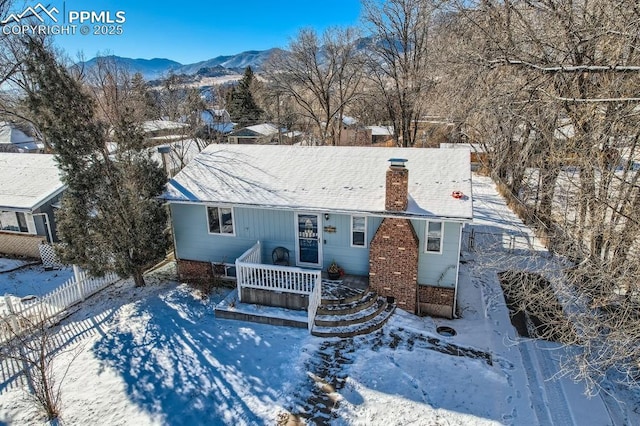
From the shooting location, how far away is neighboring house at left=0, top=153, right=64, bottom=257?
15.6m

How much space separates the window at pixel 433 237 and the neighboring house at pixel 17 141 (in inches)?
1622

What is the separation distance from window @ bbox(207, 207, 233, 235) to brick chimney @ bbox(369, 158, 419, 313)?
4.90 meters

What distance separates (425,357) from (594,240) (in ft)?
18.1

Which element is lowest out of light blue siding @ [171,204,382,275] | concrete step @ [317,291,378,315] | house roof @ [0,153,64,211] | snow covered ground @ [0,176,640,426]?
snow covered ground @ [0,176,640,426]

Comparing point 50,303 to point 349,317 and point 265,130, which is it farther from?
point 265,130

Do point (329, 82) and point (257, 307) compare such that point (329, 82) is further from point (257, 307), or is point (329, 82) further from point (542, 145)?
point (257, 307)

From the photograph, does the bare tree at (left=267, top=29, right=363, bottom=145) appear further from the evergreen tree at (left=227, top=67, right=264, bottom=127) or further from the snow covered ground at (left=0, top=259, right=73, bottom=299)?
the snow covered ground at (left=0, top=259, right=73, bottom=299)

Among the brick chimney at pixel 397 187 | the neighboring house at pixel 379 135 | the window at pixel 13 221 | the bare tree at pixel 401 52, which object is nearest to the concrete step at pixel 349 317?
the brick chimney at pixel 397 187

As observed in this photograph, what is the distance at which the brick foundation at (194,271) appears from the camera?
13.1m

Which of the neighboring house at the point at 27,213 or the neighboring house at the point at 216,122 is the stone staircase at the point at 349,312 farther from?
the neighboring house at the point at 216,122

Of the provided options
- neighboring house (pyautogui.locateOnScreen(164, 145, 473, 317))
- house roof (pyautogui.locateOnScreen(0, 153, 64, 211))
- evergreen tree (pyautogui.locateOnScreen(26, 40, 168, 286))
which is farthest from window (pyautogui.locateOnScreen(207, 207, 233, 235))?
house roof (pyautogui.locateOnScreen(0, 153, 64, 211))

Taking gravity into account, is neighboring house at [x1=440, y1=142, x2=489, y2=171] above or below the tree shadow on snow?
above

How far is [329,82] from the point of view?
32562 millimetres

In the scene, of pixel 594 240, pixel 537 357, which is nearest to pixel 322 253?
pixel 537 357
